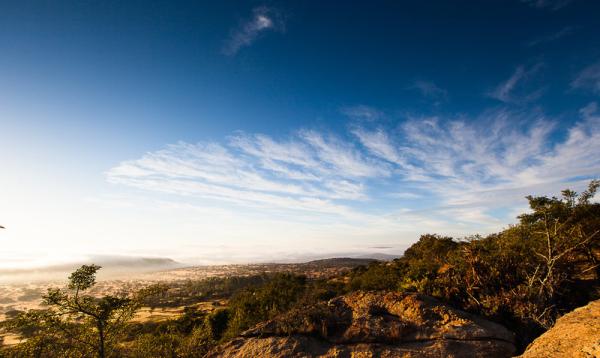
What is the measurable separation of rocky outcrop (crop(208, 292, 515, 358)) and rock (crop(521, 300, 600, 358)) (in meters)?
1.73

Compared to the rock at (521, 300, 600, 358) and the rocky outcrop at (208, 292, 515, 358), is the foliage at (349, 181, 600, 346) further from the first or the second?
the rock at (521, 300, 600, 358)

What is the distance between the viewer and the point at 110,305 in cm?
1421

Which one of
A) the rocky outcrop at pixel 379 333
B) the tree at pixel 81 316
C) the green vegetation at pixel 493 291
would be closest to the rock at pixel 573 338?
the rocky outcrop at pixel 379 333

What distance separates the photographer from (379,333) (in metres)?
9.60

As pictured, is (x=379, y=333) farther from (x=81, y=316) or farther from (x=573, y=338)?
(x=81, y=316)

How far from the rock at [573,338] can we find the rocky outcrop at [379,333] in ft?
5.68

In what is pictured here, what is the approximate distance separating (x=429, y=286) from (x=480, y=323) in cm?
334

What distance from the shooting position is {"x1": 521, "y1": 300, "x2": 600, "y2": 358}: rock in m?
5.87

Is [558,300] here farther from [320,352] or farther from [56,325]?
[56,325]

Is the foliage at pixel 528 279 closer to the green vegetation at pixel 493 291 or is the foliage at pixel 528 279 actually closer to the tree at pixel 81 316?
the green vegetation at pixel 493 291

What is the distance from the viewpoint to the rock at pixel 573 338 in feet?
19.2

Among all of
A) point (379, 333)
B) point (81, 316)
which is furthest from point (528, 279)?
point (81, 316)

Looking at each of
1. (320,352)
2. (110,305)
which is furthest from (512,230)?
(110,305)

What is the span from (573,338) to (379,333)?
475cm
